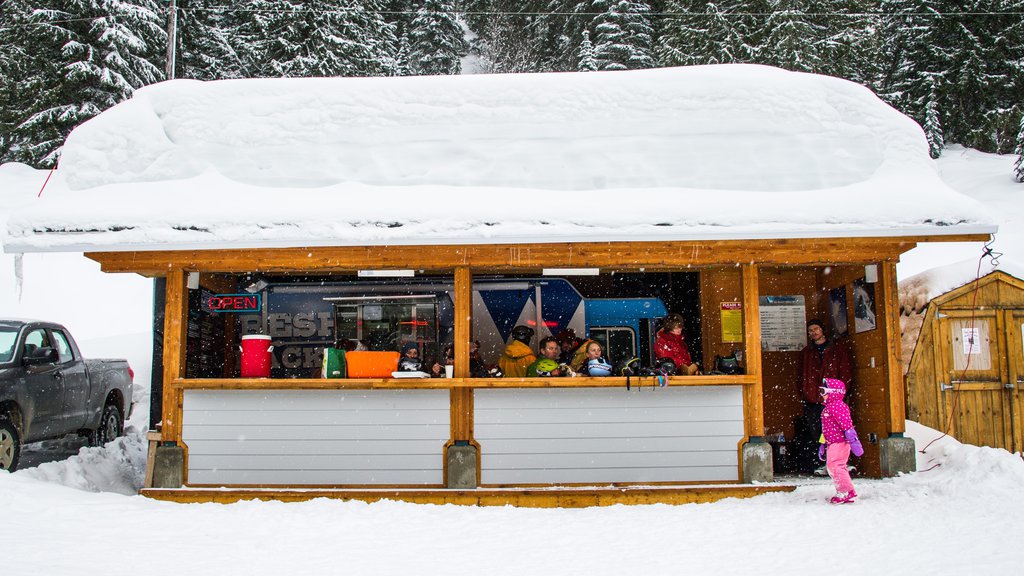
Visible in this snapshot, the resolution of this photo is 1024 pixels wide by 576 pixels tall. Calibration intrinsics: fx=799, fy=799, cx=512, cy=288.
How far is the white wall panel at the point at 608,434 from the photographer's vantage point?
785 cm

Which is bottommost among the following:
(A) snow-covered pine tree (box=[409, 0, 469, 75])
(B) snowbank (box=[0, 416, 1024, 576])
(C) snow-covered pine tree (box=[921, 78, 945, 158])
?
A: (B) snowbank (box=[0, 416, 1024, 576])

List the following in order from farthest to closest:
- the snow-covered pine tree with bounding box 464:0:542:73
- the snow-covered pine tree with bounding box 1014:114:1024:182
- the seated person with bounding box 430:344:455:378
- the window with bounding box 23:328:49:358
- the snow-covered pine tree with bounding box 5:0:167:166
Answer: the snow-covered pine tree with bounding box 464:0:542:73, the snow-covered pine tree with bounding box 5:0:167:166, the snow-covered pine tree with bounding box 1014:114:1024:182, the window with bounding box 23:328:49:358, the seated person with bounding box 430:344:455:378

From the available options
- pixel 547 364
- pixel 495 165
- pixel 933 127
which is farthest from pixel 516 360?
pixel 933 127

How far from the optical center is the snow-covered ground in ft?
17.2

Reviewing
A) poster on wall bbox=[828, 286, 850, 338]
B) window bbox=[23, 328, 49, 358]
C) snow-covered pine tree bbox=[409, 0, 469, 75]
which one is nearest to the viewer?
window bbox=[23, 328, 49, 358]

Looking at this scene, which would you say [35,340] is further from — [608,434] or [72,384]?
[608,434]

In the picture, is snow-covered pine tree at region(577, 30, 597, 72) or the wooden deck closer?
the wooden deck

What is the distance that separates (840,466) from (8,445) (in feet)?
26.7

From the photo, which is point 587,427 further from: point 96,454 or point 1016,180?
point 1016,180

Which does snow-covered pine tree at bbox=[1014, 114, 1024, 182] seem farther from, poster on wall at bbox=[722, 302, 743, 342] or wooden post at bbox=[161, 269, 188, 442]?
wooden post at bbox=[161, 269, 188, 442]

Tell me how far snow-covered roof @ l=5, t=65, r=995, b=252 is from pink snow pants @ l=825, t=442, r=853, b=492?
6.30 ft

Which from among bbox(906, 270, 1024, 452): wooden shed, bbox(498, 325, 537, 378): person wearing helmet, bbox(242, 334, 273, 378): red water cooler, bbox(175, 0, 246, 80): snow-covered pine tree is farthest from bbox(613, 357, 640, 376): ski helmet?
bbox(175, 0, 246, 80): snow-covered pine tree

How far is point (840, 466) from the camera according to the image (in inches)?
277

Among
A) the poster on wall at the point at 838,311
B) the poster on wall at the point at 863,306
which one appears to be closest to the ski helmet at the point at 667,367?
the poster on wall at the point at 863,306
